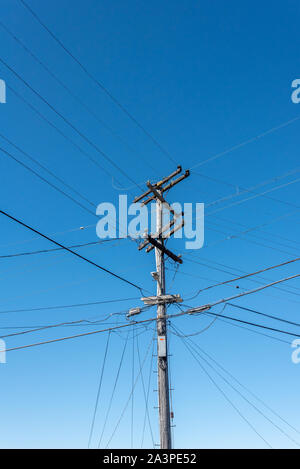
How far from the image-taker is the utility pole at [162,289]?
493 inches

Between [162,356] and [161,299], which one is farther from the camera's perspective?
[161,299]

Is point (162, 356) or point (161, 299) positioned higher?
point (161, 299)

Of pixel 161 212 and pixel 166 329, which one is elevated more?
pixel 161 212

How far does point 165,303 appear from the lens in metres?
14.4

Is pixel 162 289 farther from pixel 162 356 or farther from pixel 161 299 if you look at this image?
pixel 162 356

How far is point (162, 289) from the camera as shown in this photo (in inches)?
580

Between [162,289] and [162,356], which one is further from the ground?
[162,289]

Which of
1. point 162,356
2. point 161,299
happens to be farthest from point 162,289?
point 162,356

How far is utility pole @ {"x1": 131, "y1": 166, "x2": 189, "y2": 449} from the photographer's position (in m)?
12.5

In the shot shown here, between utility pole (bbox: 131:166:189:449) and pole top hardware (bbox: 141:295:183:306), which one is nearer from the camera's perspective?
utility pole (bbox: 131:166:189:449)
